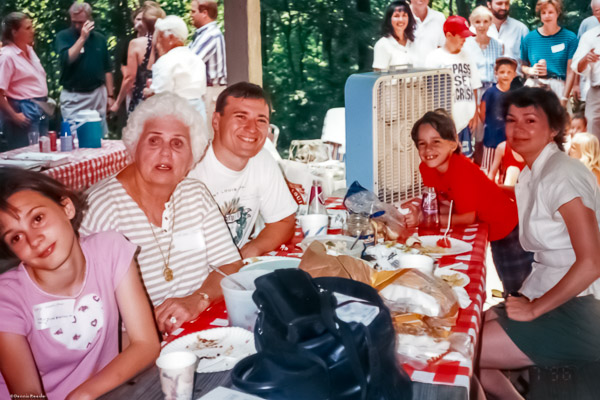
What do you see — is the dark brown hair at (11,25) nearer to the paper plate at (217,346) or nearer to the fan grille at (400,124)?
the fan grille at (400,124)

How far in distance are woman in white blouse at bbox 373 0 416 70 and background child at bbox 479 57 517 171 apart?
39.4 inches

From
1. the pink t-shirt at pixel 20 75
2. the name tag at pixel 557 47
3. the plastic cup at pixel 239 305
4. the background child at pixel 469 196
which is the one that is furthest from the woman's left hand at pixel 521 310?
the pink t-shirt at pixel 20 75

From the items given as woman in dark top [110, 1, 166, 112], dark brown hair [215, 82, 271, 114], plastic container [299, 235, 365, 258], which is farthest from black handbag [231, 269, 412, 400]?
woman in dark top [110, 1, 166, 112]

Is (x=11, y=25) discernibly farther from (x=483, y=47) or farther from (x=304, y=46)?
(x=304, y=46)

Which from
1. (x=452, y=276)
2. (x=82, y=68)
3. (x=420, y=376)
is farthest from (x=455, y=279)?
(x=82, y=68)

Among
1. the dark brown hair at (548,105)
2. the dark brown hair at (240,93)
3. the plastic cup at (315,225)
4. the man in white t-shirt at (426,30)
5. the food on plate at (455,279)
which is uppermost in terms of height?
the man in white t-shirt at (426,30)

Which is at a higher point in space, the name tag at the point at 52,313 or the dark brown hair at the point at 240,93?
the dark brown hair at the point at 240,93

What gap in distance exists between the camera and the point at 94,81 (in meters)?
8.09

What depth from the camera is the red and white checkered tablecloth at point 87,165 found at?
5055mm

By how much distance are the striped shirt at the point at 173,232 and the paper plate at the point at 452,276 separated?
0.80 meters

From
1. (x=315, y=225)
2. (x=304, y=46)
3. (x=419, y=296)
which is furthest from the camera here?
(x=304, y=46)

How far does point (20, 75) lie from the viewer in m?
6.95

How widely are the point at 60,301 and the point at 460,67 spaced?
18.1 ft

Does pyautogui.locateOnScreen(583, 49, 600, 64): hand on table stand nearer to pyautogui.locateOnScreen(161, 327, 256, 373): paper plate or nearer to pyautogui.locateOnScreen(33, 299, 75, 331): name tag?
pyautogui.locateOnScreen(161, 327, 256, 373): paper plate
